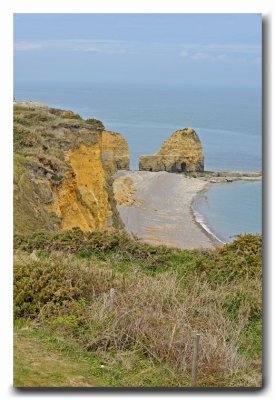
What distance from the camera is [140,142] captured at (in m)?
71.0

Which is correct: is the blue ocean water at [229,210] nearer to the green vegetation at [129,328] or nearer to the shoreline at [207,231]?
the shoreline at [207,231]

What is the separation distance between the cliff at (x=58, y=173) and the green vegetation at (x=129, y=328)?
615cm

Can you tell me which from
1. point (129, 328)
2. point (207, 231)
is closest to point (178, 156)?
point (207, 231)

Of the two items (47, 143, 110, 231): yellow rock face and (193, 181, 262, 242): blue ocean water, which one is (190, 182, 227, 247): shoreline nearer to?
(193, 181, 262, 242): blue ocean water

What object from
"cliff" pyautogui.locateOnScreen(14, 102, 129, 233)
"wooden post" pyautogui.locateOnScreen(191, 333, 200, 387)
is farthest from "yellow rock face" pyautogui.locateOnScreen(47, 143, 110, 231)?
"wooden post" pyautogui.locateOnScreen(191, 333, 200, 387)

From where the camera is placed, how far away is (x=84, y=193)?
23.3 m

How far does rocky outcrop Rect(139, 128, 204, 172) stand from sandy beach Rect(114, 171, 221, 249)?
92.9 inches

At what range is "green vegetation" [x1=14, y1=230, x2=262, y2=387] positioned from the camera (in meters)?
6.26

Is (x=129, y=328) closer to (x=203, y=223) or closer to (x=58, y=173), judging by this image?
(x=58, y=173)

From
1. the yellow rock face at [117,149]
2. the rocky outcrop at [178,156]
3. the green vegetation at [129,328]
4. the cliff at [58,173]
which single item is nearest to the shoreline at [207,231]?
the cliff at [58,173]

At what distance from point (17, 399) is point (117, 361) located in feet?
5.42

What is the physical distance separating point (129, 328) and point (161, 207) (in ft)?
144

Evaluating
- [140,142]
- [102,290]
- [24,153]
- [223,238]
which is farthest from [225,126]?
[102,290]

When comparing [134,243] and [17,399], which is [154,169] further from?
[17,399]
